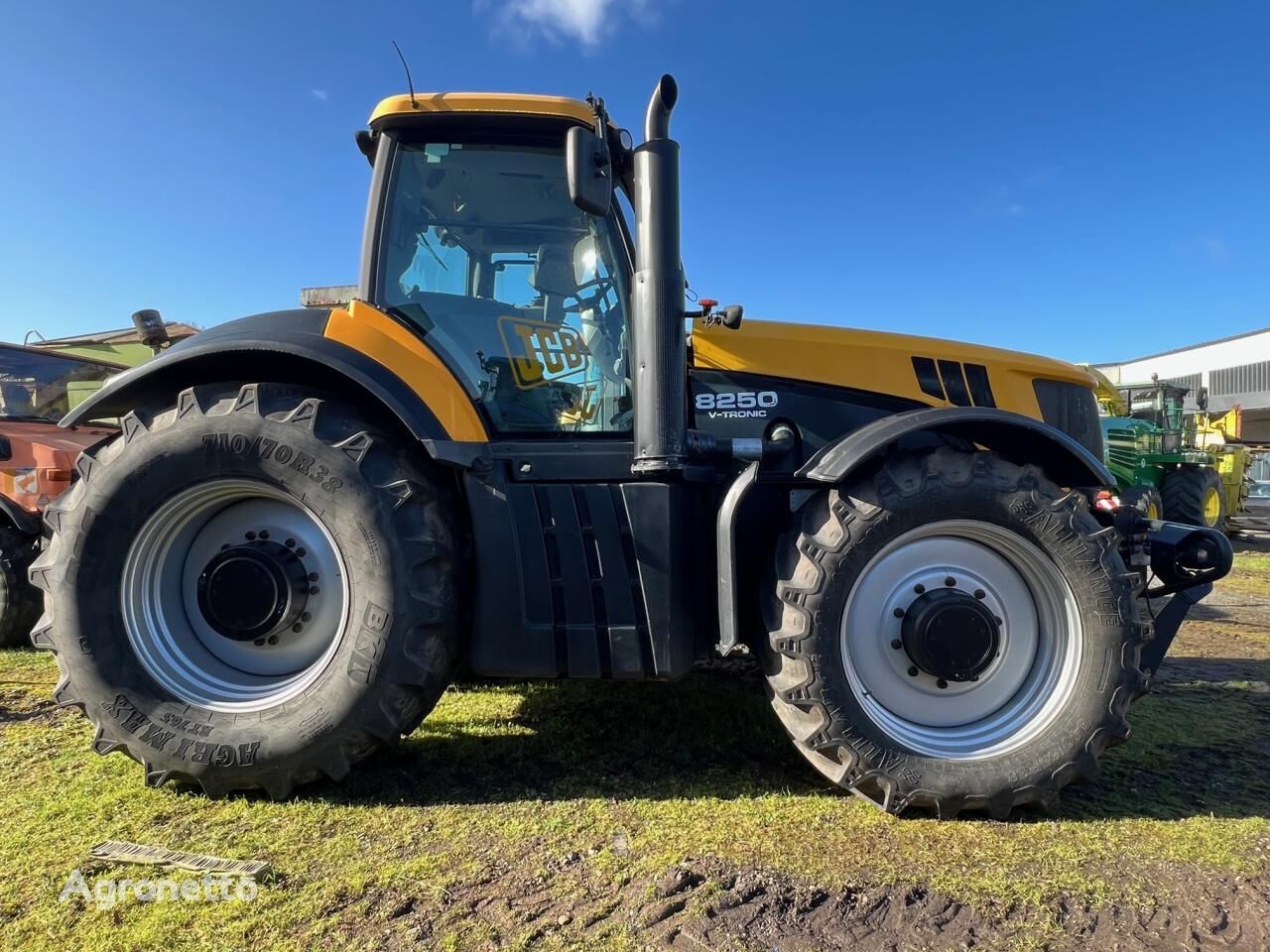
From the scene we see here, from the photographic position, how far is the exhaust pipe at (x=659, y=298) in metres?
2.62

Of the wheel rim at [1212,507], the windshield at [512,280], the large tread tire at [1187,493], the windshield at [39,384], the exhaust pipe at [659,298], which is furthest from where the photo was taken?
the wheel rim at [1212,507]

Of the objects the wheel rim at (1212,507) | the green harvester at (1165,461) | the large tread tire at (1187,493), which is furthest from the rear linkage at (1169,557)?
the wheel rim at (1212,507)

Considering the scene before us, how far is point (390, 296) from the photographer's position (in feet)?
9.61

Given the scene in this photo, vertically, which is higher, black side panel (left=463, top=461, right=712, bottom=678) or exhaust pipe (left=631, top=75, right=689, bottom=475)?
exhaust pipe (left=631, top=75, right=689, bottom=475)

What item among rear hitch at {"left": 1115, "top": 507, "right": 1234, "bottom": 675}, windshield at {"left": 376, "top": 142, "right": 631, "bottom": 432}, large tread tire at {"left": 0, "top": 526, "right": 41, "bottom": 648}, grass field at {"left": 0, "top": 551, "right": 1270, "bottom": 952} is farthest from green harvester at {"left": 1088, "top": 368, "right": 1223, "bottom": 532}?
large tread tire at {"left": 0, "top": 526, "right": 41, "bottom": 648}

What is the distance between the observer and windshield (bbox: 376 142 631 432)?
2906 mm

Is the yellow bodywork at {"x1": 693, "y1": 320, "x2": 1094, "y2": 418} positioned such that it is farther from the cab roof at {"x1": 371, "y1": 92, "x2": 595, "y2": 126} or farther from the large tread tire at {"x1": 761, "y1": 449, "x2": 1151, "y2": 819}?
the cab roof at {"x1": 371, "y1": 92, "x2": 595, "y2": 126}

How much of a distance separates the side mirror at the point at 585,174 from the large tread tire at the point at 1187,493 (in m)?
12.9

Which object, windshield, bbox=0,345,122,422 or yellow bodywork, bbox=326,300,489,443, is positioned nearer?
yellow bodywork, bbox=326,300,489,443

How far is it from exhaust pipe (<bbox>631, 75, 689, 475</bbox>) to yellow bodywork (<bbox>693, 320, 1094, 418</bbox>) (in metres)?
0.43

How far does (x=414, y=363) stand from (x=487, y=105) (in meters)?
1.06

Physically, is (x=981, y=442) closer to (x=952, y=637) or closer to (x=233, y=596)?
(x=952, y=637)

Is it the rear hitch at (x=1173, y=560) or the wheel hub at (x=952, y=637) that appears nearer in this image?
the wheel hub at (x=952, y=637)

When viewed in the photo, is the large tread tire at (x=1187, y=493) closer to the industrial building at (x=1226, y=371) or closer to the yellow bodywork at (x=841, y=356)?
the yellow bodywork at (x=841, y=356)
